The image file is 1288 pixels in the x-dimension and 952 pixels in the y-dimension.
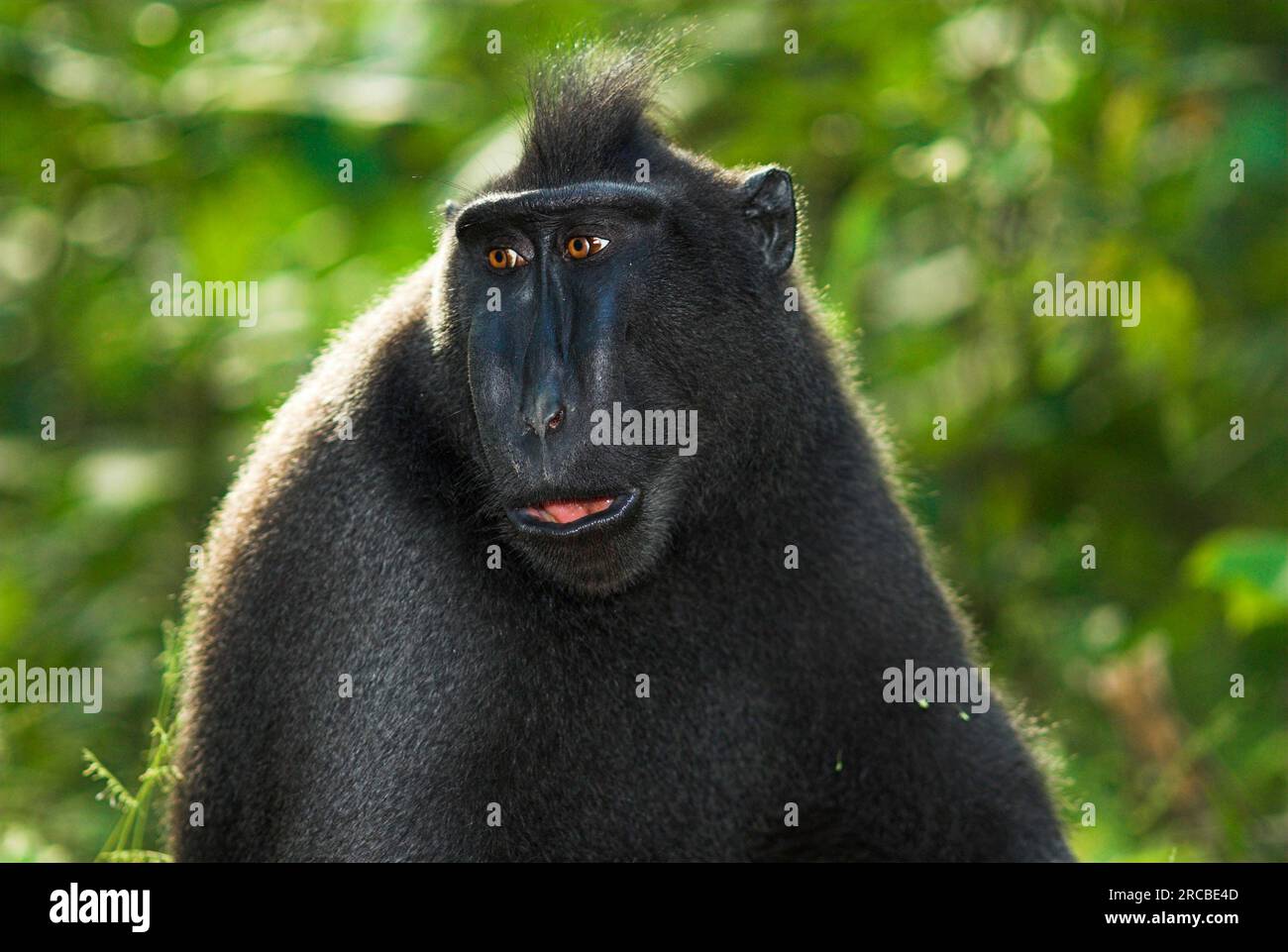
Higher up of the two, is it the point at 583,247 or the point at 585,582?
the point at 583,247

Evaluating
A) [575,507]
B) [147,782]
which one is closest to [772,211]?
[575,507]

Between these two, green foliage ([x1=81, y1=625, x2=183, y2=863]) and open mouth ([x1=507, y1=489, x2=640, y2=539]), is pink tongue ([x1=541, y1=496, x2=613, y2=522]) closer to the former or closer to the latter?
open mouth ([x1=507, y1=489, x2=640, y2=539])

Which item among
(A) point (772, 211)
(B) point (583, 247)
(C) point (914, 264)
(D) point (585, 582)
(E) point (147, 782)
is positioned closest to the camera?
(D) point (585, 582)

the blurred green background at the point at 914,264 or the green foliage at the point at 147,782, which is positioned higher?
the blurred green background at the point at 914,264

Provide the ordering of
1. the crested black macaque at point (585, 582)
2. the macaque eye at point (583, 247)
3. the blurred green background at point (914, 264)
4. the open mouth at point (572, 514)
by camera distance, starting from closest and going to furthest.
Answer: the open mouth at point (572, 514) < the crested black macaque at point (585, 582) < the macaque eye at point (583, 247) < the blurred green background at point (914, 264)

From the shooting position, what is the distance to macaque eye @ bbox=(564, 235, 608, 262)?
548 centimetres

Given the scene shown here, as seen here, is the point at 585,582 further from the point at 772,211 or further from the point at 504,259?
the point at 772,211

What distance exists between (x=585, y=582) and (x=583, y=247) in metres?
1.11

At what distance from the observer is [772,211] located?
5820mm

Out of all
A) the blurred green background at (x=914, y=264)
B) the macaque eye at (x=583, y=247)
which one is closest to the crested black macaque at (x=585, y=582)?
the macaque eye at (x=583, y=247)

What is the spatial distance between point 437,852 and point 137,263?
22.9ft

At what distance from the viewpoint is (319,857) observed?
17.5ft

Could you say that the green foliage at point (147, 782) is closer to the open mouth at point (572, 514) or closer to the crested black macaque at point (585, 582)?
the crested black macaque at point (585, 582)

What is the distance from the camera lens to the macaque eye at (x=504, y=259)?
18.0 ft
